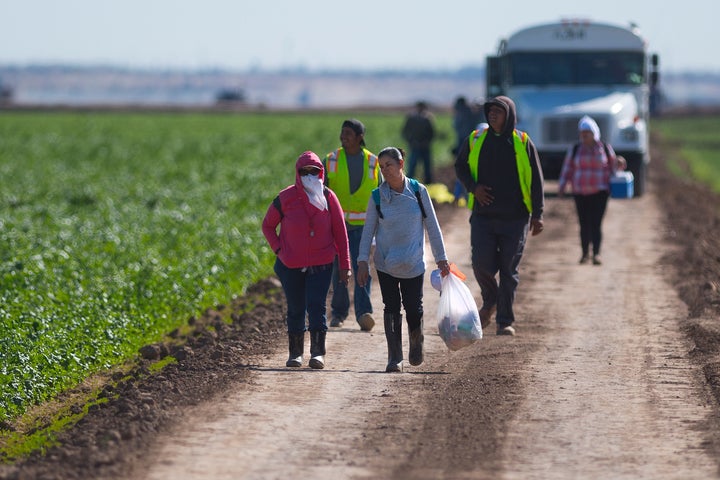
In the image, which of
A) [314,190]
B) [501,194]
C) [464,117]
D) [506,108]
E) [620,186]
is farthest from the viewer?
[464,117]

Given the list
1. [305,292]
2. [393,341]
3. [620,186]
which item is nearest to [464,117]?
[620,186]

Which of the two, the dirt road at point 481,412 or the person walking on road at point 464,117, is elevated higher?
the person walking on road at point 464,117

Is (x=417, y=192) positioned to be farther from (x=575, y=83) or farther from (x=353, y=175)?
Result: (x=575, y=83)

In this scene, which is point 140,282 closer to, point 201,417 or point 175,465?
point 201,417

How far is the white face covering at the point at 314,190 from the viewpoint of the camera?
10.2 metres

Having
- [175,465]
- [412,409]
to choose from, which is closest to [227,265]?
[412,409]

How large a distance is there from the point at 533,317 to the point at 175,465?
20.1ft

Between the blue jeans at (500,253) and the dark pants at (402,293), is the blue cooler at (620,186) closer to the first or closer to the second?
the blue jeans at (500,253)

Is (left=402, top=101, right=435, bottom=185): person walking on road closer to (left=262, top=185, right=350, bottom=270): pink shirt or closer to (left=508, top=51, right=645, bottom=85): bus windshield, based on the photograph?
(left=508, top=51, right=645, bottom=85): bus windshield

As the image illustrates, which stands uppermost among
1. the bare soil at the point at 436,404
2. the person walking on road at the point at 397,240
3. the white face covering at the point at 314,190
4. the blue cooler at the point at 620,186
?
the white face covering at the point at 314,190

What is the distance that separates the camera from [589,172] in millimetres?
16359

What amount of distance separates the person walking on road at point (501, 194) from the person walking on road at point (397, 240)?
63.7 inches

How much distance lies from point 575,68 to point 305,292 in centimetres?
1562

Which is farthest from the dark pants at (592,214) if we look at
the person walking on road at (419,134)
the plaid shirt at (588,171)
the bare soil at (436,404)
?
the person walking on road at (419,134)
